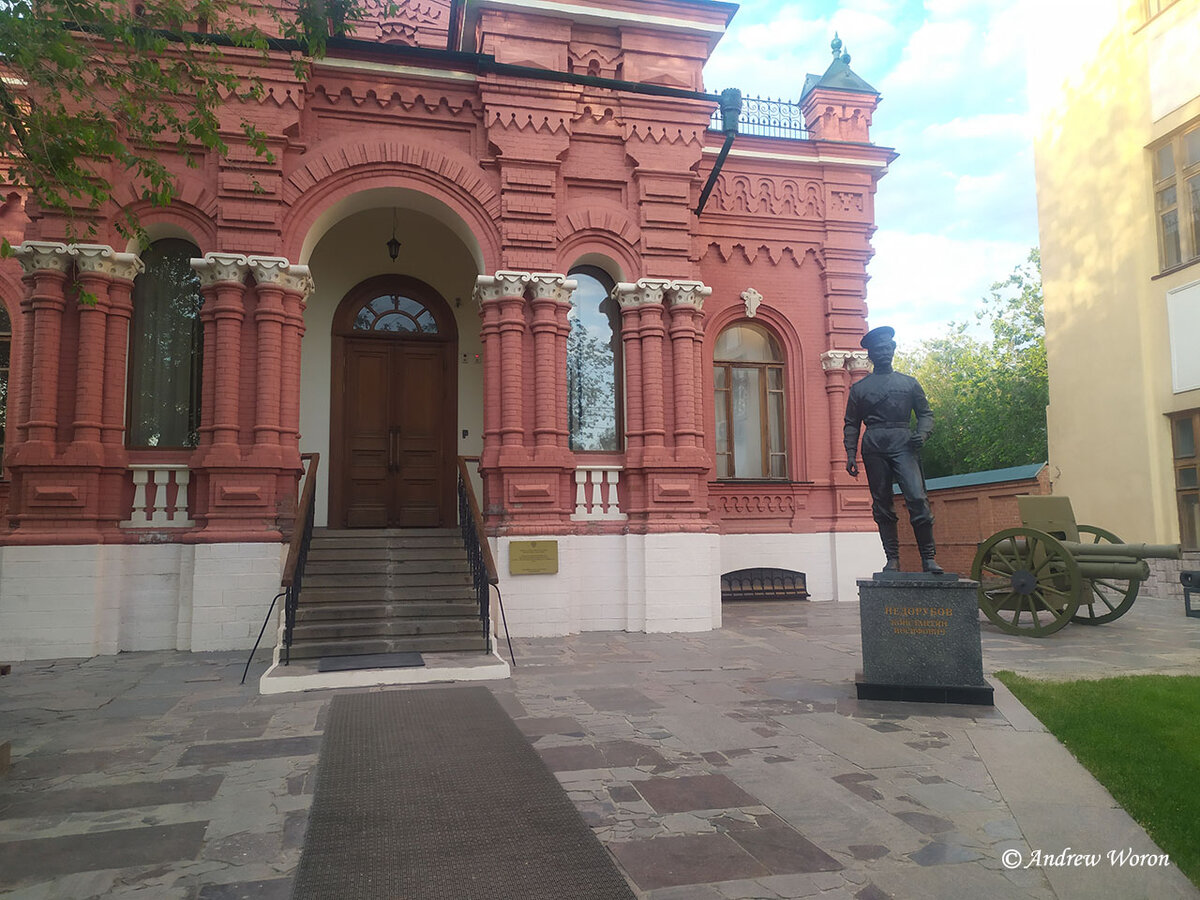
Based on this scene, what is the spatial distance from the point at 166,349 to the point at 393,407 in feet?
10.3

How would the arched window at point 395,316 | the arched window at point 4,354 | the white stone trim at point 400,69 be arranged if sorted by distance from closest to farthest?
the white stone trim at point 400,69 → the arched window at point 4,354 → the arched window at point 395,316

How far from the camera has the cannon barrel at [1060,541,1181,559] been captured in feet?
31.4

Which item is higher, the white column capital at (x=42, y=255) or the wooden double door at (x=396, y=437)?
the white column capital at (x=42, y=255)

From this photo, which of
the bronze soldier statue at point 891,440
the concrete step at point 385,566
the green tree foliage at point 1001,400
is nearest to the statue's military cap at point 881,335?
the bronze soldier statue at point 891,440

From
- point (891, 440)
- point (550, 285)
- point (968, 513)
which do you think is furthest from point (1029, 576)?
point (968, 513)

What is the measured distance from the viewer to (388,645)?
8.29m

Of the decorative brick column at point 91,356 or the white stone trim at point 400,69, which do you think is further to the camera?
the white stone trim at point 400,69

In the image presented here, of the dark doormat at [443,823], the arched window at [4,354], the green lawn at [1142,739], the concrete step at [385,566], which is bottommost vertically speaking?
the dark doormat at [443,823]

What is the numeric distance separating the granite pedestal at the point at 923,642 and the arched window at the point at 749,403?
7.28 m

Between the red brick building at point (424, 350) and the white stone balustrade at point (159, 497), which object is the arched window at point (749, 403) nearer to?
the red brick building at point (424, 350)

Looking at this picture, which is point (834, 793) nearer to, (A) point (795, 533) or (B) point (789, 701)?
(B) point (789, 701)

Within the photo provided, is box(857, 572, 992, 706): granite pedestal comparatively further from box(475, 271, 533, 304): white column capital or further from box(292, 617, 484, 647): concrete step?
box(475, 271, 533, 304): white column capital

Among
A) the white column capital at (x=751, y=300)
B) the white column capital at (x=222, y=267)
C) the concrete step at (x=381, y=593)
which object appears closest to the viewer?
the concrete step at (x=381, y=593)

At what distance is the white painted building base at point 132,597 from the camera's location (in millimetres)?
9094
